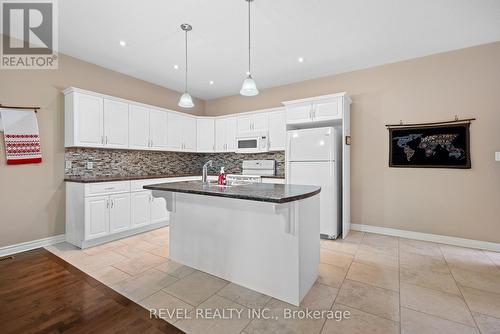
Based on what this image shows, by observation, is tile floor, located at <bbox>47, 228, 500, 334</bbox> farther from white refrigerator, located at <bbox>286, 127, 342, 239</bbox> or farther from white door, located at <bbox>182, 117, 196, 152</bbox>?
white door, located at <bbox>182, 117, 196, 152</bbox>

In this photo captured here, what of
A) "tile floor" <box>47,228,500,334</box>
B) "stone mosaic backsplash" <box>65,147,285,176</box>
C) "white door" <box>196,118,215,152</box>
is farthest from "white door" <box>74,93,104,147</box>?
"white door" <box>196,118,215,152</box>

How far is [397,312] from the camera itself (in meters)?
1.83

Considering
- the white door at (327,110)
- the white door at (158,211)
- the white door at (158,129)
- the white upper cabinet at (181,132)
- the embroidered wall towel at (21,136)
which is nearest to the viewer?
the embroidered wall towel at (21,136)

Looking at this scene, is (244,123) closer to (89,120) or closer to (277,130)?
(277,130)

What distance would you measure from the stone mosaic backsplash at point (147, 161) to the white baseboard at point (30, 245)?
3.17ft

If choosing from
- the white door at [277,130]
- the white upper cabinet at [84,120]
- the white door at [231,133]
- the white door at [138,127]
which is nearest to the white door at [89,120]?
the white upper cabinet at [84,120]

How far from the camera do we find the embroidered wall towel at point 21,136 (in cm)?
297

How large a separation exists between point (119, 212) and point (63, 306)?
5.67 ft

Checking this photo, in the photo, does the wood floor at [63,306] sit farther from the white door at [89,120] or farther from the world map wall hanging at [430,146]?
the world map wall hanging at [430,146]

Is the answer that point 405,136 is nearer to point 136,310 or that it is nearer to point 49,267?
point 136,310

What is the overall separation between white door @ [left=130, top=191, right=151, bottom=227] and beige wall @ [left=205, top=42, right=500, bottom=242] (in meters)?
3.58

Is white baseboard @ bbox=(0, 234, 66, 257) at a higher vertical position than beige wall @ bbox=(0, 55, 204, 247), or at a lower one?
lower

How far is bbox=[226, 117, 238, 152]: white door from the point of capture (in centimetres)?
505

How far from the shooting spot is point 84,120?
11.2ft
